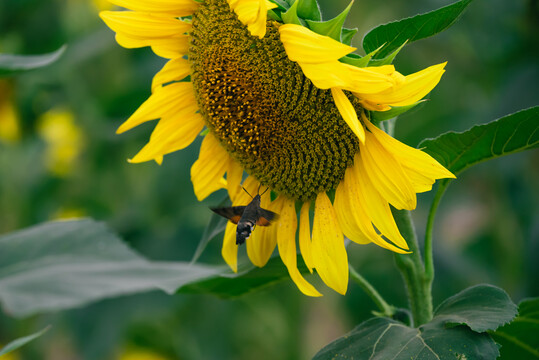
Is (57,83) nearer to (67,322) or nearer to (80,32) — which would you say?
(80,32)

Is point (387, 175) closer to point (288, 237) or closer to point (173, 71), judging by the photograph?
point (288, 237)

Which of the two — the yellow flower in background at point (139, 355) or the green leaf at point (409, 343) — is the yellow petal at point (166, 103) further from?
the yellow flower in background at point (139, 355)

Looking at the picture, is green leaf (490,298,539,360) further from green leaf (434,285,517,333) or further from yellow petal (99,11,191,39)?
yellow petal (99,11,191,39)

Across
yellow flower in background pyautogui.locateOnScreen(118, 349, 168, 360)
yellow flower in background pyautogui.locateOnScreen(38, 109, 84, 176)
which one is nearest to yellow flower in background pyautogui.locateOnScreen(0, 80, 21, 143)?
yellow flower in background pyautogui.locateOnScreen(38, 109, 84, 176)

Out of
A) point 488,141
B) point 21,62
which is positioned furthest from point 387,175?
point 21,62

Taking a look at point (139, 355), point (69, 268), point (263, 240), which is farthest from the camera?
point (139, 355)

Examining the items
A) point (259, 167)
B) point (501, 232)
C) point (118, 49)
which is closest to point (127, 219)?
point (118, 49)

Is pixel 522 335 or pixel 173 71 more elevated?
pixel 173 71
